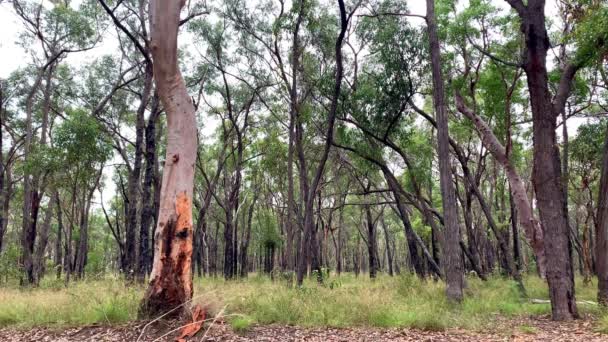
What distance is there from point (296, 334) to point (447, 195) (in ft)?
16.9

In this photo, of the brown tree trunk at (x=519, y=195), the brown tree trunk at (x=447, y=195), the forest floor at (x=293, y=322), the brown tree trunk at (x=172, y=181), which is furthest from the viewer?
the brown tree trunk at (x=519, y=195)

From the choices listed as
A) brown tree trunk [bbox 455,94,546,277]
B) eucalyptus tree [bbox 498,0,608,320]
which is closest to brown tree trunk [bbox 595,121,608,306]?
eucalyptus tree [bbox 498,0,608,320]

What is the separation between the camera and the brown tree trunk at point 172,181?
246 inches

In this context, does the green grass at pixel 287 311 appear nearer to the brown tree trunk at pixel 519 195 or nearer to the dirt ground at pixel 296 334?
the dirt ground at pixel 296 334

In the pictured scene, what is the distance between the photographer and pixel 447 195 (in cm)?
973

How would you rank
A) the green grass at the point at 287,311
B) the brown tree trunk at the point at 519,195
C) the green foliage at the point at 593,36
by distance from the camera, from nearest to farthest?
the green grass at the point at 287,311, the green foliage at the point at 593,36, the brown tree trunk at the point at 519,195

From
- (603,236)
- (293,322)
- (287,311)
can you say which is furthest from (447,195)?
(293,322)

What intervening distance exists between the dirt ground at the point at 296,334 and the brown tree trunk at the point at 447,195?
8.86 ft

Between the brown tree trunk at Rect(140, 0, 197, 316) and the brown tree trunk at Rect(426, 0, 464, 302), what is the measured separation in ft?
19.2

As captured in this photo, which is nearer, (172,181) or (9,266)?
(172,181)

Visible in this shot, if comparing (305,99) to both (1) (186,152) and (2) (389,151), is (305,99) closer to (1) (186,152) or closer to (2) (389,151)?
(2) (389,151)

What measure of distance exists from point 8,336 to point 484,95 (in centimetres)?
1428

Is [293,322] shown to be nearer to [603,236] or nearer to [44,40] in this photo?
[603,236]

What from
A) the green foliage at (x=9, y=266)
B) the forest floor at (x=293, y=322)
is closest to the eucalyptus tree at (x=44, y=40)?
the green foliage at (x=9, y=266)
